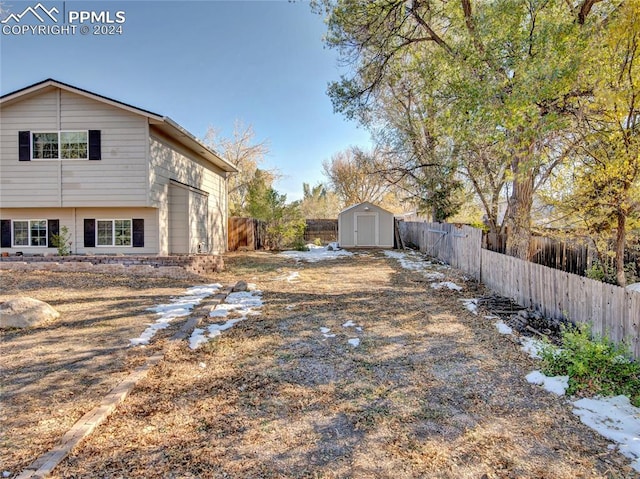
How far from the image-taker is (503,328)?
5598mm

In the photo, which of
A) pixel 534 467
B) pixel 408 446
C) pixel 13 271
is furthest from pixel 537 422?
pixel 13 271

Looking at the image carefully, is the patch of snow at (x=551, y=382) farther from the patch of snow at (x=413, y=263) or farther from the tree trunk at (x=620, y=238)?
the patch of snow at (x=413, y=263)

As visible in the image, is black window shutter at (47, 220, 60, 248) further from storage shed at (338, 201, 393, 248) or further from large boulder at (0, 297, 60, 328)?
storage shed at (338, 201, 393, 248)

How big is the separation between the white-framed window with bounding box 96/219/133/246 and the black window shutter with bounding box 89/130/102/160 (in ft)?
6.80

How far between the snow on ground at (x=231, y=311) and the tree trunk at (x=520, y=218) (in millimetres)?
5966

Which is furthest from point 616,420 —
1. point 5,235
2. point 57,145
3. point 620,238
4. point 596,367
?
point 5,235

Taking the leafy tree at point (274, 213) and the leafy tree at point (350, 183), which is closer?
the leafy tree at point (274, 213)

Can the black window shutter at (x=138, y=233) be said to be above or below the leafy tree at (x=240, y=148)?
below

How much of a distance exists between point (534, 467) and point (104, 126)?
12879 millimetres

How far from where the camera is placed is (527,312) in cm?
606

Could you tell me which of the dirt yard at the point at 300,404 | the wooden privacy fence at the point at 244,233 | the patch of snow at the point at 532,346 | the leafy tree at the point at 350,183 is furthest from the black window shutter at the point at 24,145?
the leafy tree at the point at 350,183

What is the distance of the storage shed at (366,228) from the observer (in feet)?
63.8

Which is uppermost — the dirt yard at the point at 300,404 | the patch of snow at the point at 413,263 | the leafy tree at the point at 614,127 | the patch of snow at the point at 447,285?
the leafy tree at the point at 614,127

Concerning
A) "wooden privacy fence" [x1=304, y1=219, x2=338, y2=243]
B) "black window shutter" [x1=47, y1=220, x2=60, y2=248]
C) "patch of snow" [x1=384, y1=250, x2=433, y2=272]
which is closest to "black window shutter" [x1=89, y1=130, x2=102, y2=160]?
"black window shutter" [x1=47, y1=220, x2=60, y2=248]
